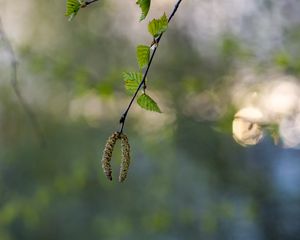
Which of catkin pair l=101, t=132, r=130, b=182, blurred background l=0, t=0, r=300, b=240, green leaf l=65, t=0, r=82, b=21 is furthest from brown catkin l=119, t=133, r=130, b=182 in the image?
blurred background l=0, t=0, r=300, b=240

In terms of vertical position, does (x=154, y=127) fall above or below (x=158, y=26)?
above

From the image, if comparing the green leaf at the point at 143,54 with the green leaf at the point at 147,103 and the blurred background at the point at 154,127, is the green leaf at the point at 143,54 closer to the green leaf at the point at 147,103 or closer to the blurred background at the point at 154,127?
the green leaf at the point at 147,103

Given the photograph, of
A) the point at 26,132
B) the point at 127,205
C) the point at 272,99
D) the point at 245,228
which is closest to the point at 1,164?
the point at 26,132

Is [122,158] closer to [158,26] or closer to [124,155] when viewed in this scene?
[124,155]

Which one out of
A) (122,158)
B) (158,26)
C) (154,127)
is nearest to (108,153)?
(122,158)

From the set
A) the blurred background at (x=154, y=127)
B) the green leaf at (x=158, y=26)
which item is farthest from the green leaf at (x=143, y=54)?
the blurred background at (x=154, y=127)

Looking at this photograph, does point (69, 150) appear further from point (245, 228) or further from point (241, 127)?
point (241, 127)
